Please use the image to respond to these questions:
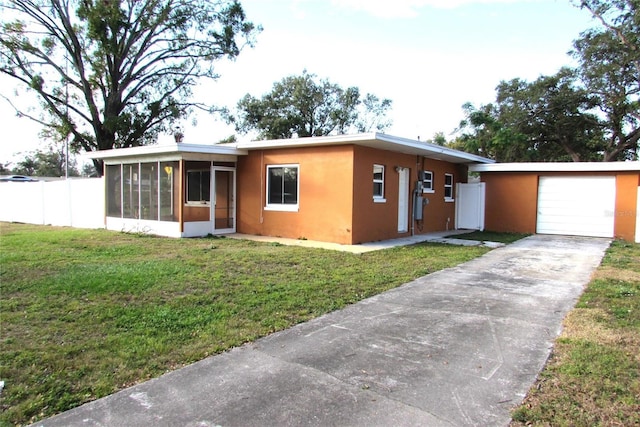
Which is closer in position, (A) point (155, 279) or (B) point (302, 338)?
(B) point (302, 338)

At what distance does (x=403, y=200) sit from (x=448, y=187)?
3891mm

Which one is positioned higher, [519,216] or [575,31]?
[575,31]

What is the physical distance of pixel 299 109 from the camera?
36.0m

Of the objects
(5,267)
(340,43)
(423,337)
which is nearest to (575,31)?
(340,43)

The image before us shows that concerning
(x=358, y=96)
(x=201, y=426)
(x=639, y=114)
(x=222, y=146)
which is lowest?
(x=201, y=426)

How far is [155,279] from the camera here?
7062 millimetres

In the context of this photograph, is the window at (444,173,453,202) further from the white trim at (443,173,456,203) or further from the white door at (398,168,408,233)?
the white door at (398,168,408,233)

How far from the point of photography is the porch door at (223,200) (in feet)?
Result: 45.9

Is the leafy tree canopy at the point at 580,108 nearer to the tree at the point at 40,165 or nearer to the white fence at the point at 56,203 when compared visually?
the white fence at the point at 56,203

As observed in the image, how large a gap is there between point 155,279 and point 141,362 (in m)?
3.35

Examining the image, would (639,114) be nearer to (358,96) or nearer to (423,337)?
(358,96)

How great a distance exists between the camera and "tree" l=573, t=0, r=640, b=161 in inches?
930

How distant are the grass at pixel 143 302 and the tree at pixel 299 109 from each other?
1006 inches

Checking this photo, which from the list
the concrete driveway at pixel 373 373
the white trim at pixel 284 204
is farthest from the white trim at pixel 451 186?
the concrete driveway at pixel 373 373
